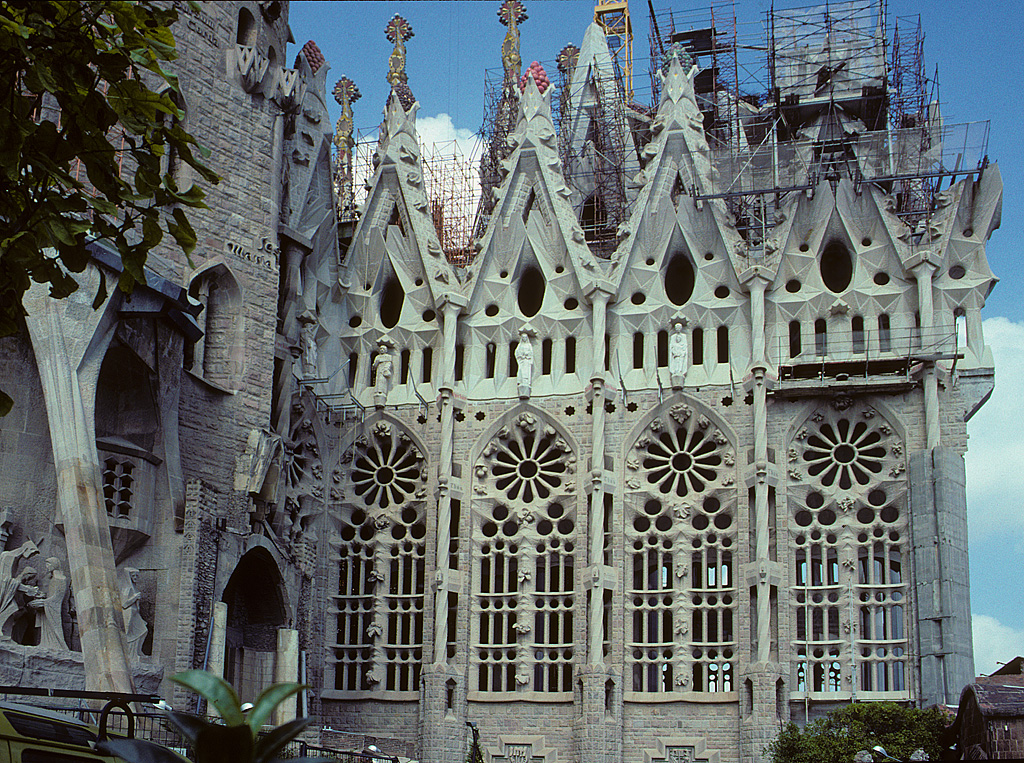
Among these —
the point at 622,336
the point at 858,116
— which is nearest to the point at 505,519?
the point at 622,336

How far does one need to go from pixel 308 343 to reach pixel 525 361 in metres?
4.31

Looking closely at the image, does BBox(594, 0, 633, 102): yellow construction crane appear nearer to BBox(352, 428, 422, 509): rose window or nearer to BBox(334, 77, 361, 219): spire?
BBox(334, 77, 361, 219): spire

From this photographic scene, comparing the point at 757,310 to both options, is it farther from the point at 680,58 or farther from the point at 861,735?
the point at 680,58

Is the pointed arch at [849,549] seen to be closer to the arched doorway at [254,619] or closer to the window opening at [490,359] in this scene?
the window opening at [490,359]

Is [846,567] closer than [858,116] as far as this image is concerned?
Yes

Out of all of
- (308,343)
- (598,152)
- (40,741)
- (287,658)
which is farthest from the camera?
(598,152)

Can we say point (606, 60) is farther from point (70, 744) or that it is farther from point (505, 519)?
point (70, 744)

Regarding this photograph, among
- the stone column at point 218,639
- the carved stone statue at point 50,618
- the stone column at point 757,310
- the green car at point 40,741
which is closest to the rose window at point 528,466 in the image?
the stone column at point 757,310

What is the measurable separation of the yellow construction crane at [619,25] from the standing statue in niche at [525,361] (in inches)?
653

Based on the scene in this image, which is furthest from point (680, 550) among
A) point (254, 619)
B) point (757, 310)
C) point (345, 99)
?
point (345, 99)

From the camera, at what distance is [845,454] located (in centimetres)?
2697

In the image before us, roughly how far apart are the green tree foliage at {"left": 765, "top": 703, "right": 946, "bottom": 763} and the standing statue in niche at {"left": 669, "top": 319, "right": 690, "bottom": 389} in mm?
7101

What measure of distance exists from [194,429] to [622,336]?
8.85 m

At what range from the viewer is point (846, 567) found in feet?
85.4
